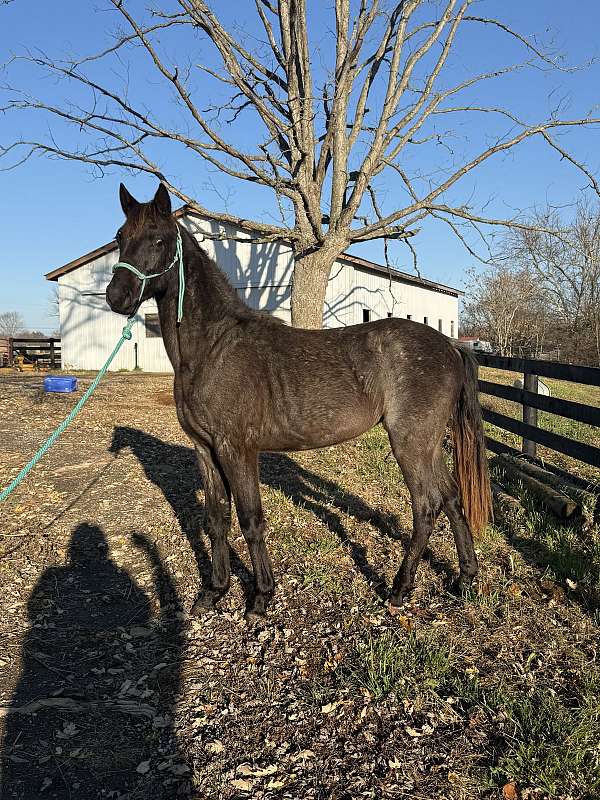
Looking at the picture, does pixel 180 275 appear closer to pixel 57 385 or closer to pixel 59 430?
pixel 59 430

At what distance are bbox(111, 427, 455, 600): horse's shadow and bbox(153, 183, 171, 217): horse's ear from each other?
2.87 m

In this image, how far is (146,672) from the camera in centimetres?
329

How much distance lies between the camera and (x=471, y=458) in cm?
446

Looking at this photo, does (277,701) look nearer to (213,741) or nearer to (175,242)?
(213,741)

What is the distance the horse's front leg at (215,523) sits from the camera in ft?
13.4

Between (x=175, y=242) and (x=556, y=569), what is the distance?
12.9ft

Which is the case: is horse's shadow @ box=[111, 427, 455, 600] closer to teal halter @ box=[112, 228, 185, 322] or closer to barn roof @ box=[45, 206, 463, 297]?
teal halter @ box=[112, 228, 185, 322]

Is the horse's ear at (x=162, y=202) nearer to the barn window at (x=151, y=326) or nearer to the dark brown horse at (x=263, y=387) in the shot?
the dark brown horse at (x=263, y=387)

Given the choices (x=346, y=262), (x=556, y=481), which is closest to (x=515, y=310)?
(x=346, y=262)

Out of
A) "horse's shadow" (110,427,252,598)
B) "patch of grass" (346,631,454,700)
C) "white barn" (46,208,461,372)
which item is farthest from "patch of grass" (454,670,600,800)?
"white barn" (46,208,461,372)

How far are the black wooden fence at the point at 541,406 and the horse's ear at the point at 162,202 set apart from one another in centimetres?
408

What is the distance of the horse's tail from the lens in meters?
4.43

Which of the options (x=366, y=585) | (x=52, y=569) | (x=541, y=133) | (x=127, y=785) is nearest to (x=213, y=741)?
(x=127, y=785)

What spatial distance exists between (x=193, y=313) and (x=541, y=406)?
4.55 metres
